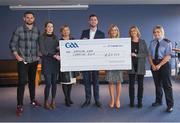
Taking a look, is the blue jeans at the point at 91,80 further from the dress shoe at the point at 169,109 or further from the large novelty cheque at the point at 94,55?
the dress shoe at the point at 169,109

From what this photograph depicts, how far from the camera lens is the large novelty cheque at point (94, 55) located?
15.3ft

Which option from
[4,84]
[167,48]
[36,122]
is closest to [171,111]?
[167,48]

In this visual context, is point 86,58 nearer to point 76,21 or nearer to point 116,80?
point 116,80

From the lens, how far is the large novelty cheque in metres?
4.66

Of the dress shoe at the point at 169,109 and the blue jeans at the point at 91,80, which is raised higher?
the blue jeans at the point at 91,80

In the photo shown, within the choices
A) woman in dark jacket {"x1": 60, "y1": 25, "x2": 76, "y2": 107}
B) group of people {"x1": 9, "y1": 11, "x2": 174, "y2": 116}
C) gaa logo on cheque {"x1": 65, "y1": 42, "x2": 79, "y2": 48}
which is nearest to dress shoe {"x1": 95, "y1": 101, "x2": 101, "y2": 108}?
group of people {"x1": 9, "y1": 11, "x2": 174, "y2": 116}

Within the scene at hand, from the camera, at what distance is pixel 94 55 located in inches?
187

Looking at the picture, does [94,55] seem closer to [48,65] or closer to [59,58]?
[59,58]

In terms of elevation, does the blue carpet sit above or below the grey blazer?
below

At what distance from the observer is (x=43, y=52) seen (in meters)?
4.53

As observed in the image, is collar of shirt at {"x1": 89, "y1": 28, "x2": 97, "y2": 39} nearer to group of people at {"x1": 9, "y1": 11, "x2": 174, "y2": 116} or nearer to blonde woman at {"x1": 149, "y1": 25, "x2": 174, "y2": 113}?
group of people at {"x1": 9, "y1": 11, "x2": 174, "y2": 116}

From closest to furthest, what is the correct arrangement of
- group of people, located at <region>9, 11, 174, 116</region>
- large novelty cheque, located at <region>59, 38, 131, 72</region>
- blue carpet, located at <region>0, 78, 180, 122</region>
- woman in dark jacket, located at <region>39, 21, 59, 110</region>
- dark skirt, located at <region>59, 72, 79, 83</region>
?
blue carpet, located at <region>0, 78, 180, 122</region>
group of people, located at <region>9, 11, 174, 116</region>
woman in dark jacket, located at <region>39, 21, 59, 110</region>
large novelty cheque, located at <region>59, 38, 131, 72</region>
dark skirt, located at <region>59, 72, 79, 83</region>

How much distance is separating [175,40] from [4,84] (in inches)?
208

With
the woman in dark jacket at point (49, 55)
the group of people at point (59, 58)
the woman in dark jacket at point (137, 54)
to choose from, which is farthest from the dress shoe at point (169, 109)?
the woman in dark jacket at point (49, 55)
